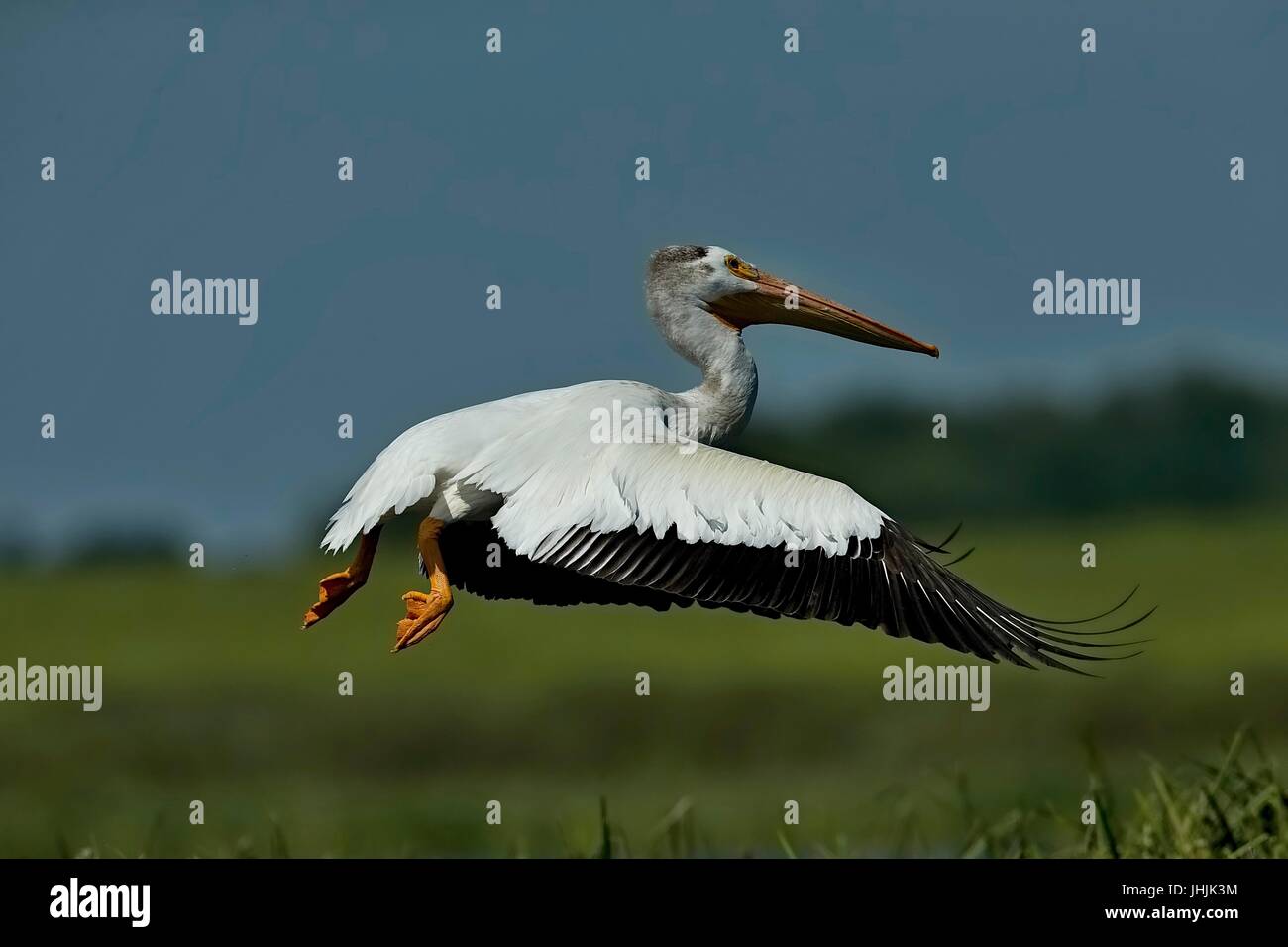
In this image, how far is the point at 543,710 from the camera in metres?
28.3

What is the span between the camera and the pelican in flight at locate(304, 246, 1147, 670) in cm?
703

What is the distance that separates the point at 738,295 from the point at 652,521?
5.49 feet

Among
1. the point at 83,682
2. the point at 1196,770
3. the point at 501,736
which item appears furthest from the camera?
the point at 501,736

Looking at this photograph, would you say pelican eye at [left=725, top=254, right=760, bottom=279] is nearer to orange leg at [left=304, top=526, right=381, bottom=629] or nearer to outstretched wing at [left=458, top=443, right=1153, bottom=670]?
outstretched wing at [left=458, top=443, right=1153, bottom=670]

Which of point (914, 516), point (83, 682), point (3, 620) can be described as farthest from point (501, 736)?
point (83, 682)

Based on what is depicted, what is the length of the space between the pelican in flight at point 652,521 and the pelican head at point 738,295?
0.74 metres

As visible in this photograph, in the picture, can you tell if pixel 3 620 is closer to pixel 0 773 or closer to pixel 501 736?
pixel 0 773

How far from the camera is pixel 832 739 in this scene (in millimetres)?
26391

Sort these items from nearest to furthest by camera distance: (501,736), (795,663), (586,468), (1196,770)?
(1196,770), (586,468), (501,736), (795,663)

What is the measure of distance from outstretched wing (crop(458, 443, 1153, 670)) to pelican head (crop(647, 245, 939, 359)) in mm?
1221

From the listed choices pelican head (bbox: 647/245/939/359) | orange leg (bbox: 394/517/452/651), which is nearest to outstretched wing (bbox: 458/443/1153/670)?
orange leg (bbox: 394/517/452/651)

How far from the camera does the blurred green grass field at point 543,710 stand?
70.6 feet
